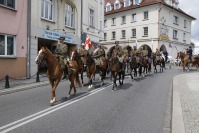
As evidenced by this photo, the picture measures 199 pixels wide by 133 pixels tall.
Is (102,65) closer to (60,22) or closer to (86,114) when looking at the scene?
(86,114)

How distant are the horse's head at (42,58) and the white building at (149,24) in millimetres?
37890

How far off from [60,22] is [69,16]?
2427 mm

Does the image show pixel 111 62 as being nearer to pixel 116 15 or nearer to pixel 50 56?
pixel 50 56

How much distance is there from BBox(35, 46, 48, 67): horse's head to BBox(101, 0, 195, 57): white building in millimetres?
37890

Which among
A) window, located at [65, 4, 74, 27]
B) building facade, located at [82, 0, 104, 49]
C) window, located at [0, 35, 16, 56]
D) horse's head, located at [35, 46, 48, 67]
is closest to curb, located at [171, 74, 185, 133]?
horse's head, located at [35, 46, 48, 67]

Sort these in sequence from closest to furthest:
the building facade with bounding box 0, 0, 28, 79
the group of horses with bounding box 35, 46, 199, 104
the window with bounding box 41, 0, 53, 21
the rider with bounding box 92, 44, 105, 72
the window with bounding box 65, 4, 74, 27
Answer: the group of horses with bounding box 35, 46, 199, 104
the rider with bounding box 92, 44, 105, 72
the building facade with bounding box 0, 0, 28, 79
the window with bounding box 41, 0, 53, 21
the window with bounding box 65, 4, 74, 27

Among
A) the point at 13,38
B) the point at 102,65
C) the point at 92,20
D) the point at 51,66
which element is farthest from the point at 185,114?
the point at 92,20

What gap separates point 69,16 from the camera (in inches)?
1029

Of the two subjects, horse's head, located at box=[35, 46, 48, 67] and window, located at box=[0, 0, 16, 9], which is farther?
window, located at box=[0, 0, 16, 9]

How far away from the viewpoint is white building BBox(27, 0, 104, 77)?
20.1m

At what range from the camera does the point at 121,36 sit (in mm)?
54719

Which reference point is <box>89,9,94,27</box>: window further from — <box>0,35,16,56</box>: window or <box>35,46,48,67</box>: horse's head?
<box>35,46,48,67</box>: horse's head

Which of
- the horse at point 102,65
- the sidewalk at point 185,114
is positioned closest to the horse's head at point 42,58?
the sidewalk at point 185,114

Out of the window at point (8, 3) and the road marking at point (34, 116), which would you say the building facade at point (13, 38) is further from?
the road marking at point (34, 116)
